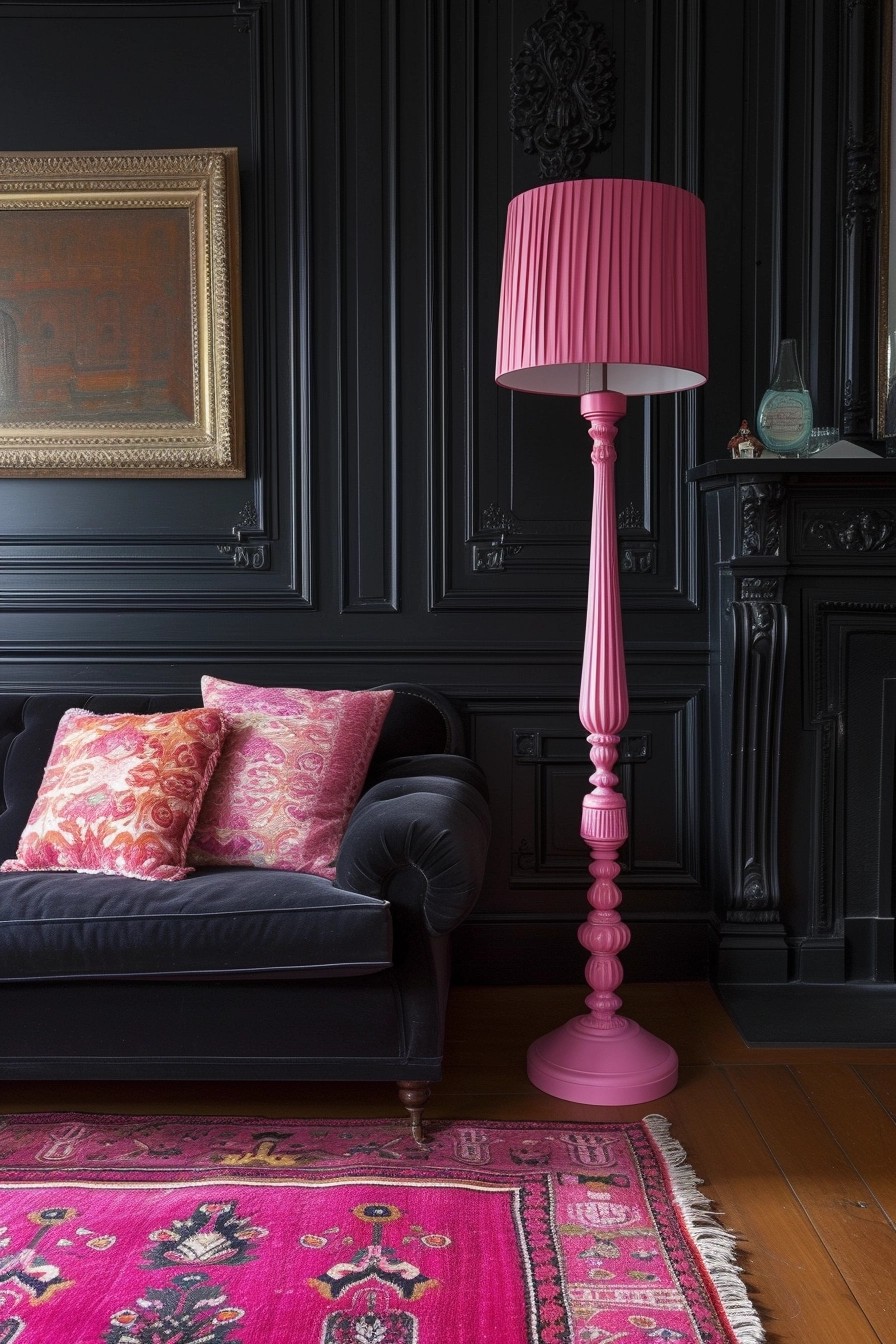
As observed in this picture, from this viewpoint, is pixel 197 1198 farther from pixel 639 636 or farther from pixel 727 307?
pixel 727 307

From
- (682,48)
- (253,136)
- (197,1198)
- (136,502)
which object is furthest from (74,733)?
(682,48)

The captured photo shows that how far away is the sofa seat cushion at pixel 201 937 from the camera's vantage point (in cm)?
206

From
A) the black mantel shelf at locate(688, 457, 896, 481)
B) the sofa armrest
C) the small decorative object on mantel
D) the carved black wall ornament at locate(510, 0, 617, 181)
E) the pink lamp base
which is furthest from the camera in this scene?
the carved black wall ornament at locate(510, 0, 617, 181)

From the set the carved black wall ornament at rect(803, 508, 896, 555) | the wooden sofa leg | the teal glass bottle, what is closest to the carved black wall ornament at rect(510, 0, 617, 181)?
the teal glass bottle

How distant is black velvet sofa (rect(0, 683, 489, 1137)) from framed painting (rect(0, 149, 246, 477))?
126 cm

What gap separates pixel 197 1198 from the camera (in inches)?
74.7

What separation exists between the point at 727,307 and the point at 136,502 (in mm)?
1611

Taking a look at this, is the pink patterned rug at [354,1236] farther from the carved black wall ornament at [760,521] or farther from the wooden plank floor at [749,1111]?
the carved black wall ornament at [760,521]

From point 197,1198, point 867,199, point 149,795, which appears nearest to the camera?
point 197,1198

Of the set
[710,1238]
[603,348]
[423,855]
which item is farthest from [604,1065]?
[603,348]

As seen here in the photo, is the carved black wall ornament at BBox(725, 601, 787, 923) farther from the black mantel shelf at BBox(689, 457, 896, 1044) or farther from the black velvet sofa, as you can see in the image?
the black velvet sofa

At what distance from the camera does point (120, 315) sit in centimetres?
296

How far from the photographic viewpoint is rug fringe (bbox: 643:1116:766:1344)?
5.26 feet

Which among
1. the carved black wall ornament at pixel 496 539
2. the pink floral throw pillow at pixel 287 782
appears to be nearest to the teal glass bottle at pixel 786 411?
the carved black wall ornament at pixel 496 539
